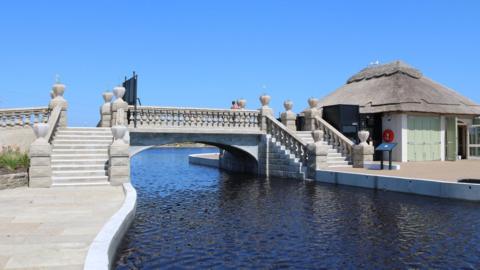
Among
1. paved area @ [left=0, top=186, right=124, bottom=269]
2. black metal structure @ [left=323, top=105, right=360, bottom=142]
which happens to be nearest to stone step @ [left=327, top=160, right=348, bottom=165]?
black metal structure @ [left=323, top=105, right=360, bottom=142]

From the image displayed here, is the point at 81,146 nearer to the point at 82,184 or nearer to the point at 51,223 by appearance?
the point at 82,184

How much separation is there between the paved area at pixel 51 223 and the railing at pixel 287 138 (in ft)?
33.2

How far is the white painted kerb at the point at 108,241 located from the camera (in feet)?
19.4

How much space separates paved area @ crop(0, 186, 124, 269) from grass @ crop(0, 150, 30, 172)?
89 centimetres

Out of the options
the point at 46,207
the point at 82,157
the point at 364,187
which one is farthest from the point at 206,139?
the point at 46,207

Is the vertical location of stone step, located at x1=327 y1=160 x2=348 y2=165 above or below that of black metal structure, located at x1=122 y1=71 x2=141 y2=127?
below

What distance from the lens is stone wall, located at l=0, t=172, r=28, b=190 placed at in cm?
1382

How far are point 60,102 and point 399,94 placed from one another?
18808mm

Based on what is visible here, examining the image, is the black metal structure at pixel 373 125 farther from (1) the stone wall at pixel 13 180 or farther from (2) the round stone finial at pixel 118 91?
(1) the stone wall at pixel 13 180

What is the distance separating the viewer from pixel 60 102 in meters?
19.9

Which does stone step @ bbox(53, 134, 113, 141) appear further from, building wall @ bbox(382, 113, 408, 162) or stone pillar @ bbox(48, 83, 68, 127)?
building wall @ bbox(382, 113, 408, 162)

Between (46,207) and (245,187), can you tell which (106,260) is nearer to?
(46,207)

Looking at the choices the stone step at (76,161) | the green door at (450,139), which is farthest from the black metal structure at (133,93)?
the green door at (450,139)

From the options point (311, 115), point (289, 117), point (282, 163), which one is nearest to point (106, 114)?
point (282, 163)
